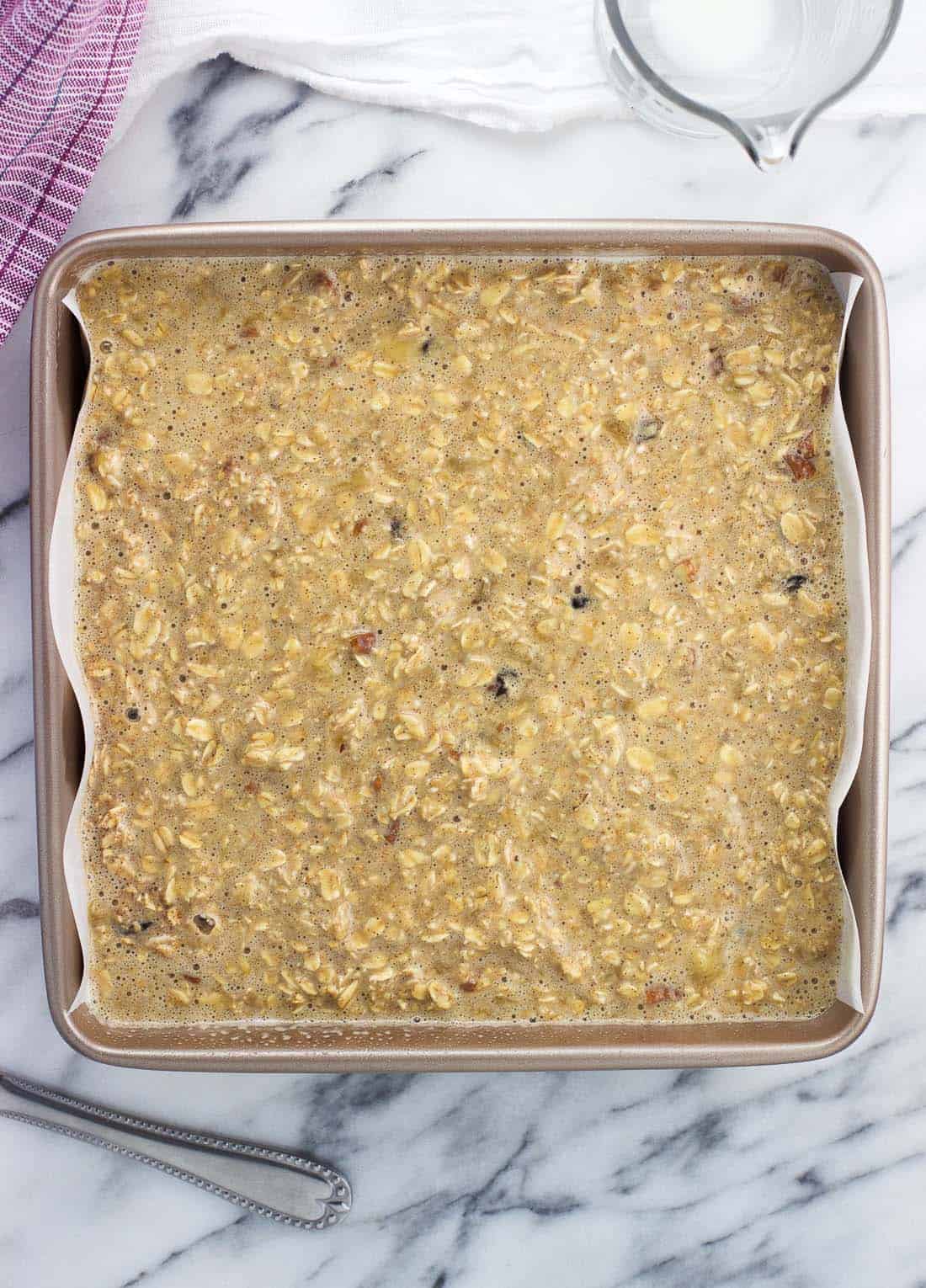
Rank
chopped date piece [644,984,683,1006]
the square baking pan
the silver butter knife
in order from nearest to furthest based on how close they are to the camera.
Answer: the square baking pan < chopped date piece [644,984,683,1006] < the silver butter knife

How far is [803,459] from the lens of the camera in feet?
4.25

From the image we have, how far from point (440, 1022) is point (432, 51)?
1.26 meters

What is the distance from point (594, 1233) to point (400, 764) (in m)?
0.76

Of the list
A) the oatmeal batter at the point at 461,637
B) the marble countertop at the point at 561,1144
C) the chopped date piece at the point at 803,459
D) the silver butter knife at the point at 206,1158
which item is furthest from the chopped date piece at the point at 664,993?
the chopped date piece at the point at 803,459

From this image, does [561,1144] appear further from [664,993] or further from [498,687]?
[498,687]

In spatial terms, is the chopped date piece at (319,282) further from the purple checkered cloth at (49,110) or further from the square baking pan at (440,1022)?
the purple checkered cloth at (49,110)

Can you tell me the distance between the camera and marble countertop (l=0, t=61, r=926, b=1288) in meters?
1.48

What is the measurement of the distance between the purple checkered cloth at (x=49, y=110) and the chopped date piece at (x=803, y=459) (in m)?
0.94

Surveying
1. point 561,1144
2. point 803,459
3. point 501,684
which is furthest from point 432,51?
point 561,1144

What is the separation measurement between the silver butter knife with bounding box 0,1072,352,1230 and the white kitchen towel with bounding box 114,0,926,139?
1.34 meters

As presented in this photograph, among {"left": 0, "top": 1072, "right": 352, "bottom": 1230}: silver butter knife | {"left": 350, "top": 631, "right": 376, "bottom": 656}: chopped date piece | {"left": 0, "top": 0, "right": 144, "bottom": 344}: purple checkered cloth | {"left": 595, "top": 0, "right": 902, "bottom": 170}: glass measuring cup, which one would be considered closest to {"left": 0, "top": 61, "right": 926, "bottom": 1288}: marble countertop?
{"left": 0, "top": 1072, "right": 352, "bottom": 1230}: silver butter knife

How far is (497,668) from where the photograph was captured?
1313 mm

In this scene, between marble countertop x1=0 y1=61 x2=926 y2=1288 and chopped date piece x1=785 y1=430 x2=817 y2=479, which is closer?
chopped date piece x1=785 y1=430 x2=817 y2=479

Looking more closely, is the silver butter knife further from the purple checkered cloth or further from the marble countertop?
the purple checkered cloth
